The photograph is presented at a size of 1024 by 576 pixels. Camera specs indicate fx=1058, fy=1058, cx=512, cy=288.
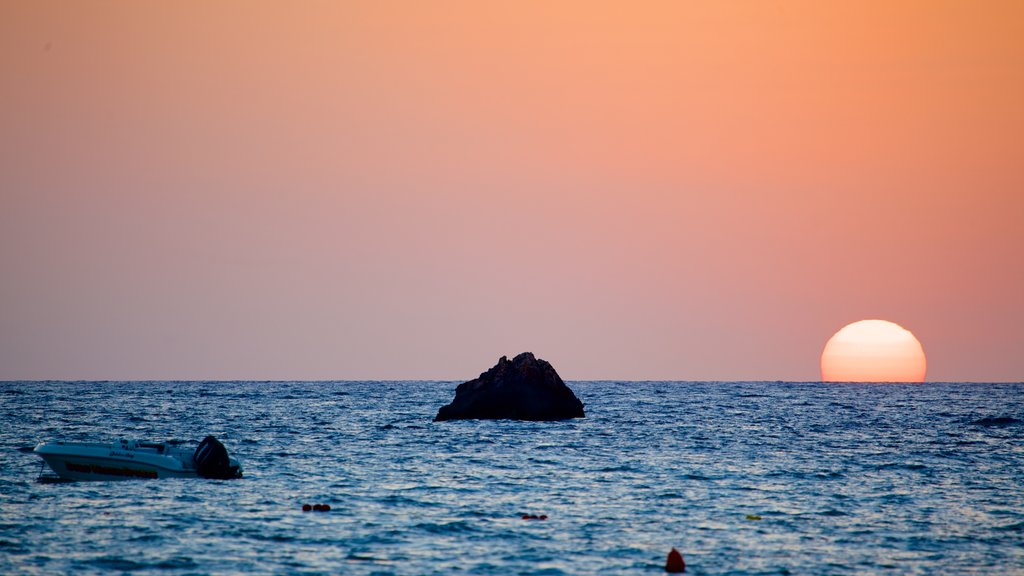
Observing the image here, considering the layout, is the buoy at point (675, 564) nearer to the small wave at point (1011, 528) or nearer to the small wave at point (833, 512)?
the small wave at point (833, 512)

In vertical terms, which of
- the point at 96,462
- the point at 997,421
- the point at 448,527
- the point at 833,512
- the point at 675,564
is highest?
the point at 997,421

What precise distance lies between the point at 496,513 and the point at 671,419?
2501 inches

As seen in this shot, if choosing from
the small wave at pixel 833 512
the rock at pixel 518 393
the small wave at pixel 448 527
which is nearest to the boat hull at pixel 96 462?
the small wave at pixel 448 527

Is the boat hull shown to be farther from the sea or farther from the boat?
the sea

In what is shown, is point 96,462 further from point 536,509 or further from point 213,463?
point 536,509

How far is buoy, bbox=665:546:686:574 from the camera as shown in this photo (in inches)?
1022

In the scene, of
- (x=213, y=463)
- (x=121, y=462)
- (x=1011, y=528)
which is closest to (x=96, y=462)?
(x=121, y=462)

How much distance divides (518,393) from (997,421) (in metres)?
43.8

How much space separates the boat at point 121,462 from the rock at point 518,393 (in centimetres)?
4273

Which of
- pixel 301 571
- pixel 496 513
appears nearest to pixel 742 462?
pixel 496 513

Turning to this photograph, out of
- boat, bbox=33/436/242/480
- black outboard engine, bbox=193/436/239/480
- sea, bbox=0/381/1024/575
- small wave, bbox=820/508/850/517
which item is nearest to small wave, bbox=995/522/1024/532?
sea, bbox=0/381/1024/575

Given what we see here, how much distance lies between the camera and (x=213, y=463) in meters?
42.8

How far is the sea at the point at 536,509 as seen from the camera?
2727 centimetres

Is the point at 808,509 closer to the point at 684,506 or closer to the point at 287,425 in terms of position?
the point at 684,506
